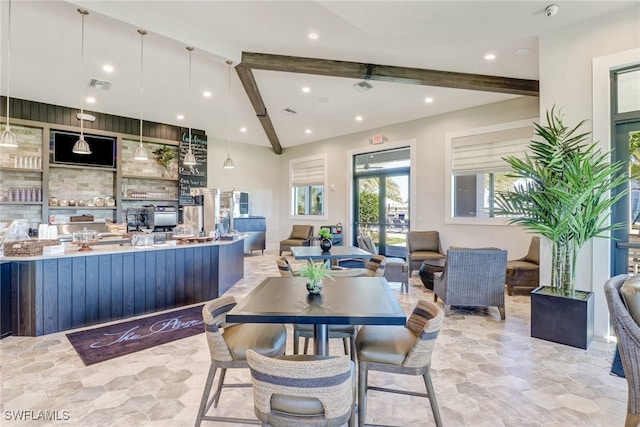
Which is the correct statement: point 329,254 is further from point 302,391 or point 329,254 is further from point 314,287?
point 302,391

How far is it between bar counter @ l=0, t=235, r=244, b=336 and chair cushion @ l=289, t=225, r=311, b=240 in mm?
4031

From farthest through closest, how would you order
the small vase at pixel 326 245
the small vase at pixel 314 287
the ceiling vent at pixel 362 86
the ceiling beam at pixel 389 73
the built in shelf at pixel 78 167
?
the built in shelf at pixel 78 167, the ceiling vent at pixel 362 86, the ceiling beam at pixel 389 73, the small vase at pixel 326 245, the small vase at pixel 314 287

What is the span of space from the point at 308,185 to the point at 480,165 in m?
4.97

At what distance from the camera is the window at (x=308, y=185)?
30.7 feet

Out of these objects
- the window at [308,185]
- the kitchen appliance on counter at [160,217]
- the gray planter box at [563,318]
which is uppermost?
Result: the window at [308,185]

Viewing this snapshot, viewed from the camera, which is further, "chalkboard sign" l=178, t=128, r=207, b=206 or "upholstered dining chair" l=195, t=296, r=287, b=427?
"chalkboard sign" l=178, t=128, r=207, b=206

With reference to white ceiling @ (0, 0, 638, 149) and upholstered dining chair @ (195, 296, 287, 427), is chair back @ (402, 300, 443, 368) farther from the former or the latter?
white ceiling @ (0, 0, 638, 149)

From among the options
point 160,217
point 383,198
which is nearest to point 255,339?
point 383,198

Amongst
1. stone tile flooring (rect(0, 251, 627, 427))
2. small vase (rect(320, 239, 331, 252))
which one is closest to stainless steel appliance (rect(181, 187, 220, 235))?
small vase (rect(320, 239, 331, 252))

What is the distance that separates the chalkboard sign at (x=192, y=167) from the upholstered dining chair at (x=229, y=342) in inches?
273

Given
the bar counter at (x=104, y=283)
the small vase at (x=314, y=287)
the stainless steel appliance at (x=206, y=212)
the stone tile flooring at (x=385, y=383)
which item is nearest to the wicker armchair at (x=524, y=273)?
the stone tile flooring at (x=385, y=383)

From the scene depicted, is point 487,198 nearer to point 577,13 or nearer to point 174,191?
point 577,13

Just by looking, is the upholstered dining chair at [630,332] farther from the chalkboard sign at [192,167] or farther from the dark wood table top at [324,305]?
the chalkboard sign at [192,167]

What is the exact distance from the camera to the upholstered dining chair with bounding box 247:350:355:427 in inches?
49.9
